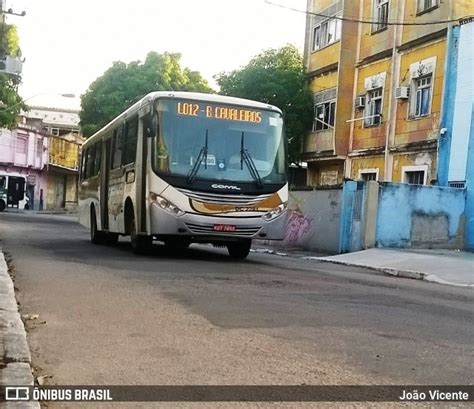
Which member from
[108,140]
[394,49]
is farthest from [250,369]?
[394,49]

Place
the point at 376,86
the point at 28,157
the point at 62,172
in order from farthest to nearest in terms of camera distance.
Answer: the point at 62,172, the point at 28,157, the point at 376,86

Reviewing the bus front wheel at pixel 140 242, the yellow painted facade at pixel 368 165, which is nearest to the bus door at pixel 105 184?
the bus front wheel at pixel 140 242

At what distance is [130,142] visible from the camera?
13539 millimetres

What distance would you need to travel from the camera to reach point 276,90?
25.5 meters

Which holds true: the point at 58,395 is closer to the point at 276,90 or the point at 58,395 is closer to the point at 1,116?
the point at 276,90

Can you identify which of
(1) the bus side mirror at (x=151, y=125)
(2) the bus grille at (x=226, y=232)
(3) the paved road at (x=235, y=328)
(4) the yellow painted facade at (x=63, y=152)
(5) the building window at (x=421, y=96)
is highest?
(5) the building window at (x=421, y=96)

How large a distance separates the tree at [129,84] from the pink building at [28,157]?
13.9m

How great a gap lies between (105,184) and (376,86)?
11.4 m

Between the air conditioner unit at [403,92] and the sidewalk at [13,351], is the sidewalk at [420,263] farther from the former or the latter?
the sidewalk at [13,351]

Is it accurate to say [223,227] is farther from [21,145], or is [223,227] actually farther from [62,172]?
[62,172]

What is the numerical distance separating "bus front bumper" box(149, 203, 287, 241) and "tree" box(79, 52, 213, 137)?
22.6 metres

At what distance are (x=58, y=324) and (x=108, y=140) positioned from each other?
10.4 meters

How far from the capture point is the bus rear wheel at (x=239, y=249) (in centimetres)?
1352

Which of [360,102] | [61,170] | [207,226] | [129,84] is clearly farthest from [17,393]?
[61,170]
